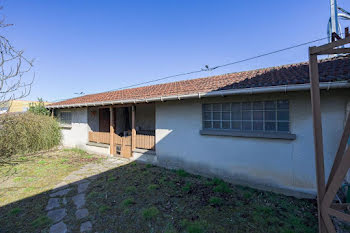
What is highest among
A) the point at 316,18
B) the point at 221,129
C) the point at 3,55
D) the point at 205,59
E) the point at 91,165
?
the point at 205,59

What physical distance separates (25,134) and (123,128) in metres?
5.03

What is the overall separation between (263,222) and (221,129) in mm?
2624

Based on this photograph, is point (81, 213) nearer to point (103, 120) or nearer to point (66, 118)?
point (103, 120)

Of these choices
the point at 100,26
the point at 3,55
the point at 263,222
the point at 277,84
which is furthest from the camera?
the point at 100,26

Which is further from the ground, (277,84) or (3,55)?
(3,55)

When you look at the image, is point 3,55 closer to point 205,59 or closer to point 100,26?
point 100,26

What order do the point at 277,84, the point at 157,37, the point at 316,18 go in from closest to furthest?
the point at 277,84
the point at 316,18
the point at 157,37

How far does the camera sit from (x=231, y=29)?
963 centimetres

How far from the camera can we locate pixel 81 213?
3.40 m

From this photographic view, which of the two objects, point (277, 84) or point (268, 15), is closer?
point (277, 84)

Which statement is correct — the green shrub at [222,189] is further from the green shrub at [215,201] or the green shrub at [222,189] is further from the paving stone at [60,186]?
the paving stone at [60,186]

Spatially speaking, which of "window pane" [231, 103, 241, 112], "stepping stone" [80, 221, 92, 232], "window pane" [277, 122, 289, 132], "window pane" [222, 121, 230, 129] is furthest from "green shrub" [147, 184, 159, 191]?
"window pane" [277, 122, 289, 132]

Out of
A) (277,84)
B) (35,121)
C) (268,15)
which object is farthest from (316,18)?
(35,121)

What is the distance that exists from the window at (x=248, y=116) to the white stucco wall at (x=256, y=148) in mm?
179
